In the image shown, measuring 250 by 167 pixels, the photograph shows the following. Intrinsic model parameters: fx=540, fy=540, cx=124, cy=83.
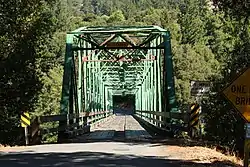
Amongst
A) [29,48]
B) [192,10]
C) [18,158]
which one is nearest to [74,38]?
[29,48]

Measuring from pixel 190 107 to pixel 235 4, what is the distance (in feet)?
12.6

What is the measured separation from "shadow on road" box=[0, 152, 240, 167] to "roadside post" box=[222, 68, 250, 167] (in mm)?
2272

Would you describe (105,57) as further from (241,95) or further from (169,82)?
(241,95)

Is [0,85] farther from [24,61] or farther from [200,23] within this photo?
[200,23]

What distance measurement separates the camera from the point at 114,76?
6284 centimetres

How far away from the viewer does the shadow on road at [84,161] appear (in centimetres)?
1040

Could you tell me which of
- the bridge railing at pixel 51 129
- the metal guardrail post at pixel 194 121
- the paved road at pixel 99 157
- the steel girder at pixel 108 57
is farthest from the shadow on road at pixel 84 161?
the steel girder at pixel 108 57

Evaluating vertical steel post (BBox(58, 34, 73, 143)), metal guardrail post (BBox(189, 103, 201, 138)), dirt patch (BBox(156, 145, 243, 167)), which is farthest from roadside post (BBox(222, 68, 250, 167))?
vertical steel post (BBox(58, 34, 73, 143))

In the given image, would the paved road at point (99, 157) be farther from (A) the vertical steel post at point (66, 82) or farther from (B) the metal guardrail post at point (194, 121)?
(A) the vertical steel post at point (66, 82)

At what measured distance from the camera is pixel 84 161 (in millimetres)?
10898

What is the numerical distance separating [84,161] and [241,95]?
151 inches

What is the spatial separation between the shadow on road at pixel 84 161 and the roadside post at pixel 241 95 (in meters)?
2.27

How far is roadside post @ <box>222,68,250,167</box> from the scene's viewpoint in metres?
8.44

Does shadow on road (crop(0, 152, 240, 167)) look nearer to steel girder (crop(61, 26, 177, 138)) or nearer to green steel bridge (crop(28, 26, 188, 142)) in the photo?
green steel bridge (crop(28, 26, 188, 142))
